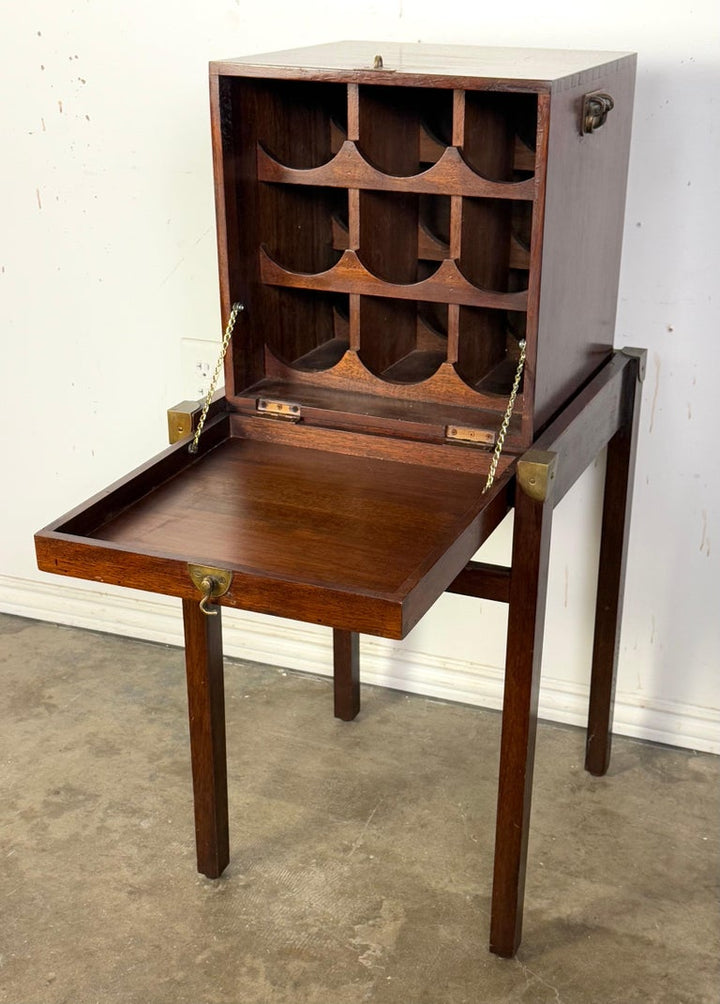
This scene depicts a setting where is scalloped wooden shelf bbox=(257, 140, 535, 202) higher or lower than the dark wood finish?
higher

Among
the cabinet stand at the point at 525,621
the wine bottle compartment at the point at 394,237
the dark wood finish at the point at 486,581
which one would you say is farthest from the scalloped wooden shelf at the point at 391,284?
the dark wood finish at the point at 486,581

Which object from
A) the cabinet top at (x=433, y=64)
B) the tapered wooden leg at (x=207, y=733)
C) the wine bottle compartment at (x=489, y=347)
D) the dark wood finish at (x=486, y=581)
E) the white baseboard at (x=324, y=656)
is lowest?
the white baseboard at (x=324, y=656)

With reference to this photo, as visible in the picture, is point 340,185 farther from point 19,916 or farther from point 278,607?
point 19,916

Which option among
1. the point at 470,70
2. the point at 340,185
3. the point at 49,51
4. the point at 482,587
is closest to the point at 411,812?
the point at 482,587

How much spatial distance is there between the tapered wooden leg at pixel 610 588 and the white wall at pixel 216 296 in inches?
6.6

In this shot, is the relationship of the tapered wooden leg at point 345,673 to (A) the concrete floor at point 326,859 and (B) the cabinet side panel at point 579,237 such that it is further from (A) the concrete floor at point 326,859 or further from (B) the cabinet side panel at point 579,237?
(B) the cabinet side panel at point 579,237

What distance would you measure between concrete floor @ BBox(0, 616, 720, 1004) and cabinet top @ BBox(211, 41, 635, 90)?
1569 millimetres

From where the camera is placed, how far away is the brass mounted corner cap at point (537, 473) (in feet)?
6.53

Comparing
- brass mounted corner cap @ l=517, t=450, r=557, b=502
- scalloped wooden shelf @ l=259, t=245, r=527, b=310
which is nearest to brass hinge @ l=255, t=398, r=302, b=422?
scalloped wooden shelf @ l=259, t=245, r=527, b=310

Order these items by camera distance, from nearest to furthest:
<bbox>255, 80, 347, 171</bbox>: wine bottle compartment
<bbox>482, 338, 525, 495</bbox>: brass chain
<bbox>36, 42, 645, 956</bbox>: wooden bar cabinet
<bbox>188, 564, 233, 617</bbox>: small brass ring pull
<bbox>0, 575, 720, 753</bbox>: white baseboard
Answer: <bbox>188, 564, 233, 617</bbox>: small brass ring pull, <bbox>36, 42, 645, 956</bbox>: wooden bar cabinet, <bbox>482, 338, 525, 495</bbox>: brass chain, <bbox>255, 80, 347, 171</bbox>: wine bottle compartment, <bbox>0, 575, 720, 753</bbox>: white baseboard

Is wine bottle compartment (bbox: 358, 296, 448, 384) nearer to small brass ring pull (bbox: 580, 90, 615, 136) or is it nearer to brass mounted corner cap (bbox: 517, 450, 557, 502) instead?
brass mounted corner cap (bbox: 517, 450, 557, 502)

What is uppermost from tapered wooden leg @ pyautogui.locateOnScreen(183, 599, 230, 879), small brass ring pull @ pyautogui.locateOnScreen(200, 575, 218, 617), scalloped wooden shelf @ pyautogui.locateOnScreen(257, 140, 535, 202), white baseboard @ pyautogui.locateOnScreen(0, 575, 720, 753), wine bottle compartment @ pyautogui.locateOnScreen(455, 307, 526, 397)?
scalloped wooden shelf @ pyautogui.locateOnScreen(257, 140, 535, 202)

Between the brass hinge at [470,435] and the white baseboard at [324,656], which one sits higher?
the brass hinge at [470,435]

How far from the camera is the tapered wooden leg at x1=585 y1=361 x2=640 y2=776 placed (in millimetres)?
2617
